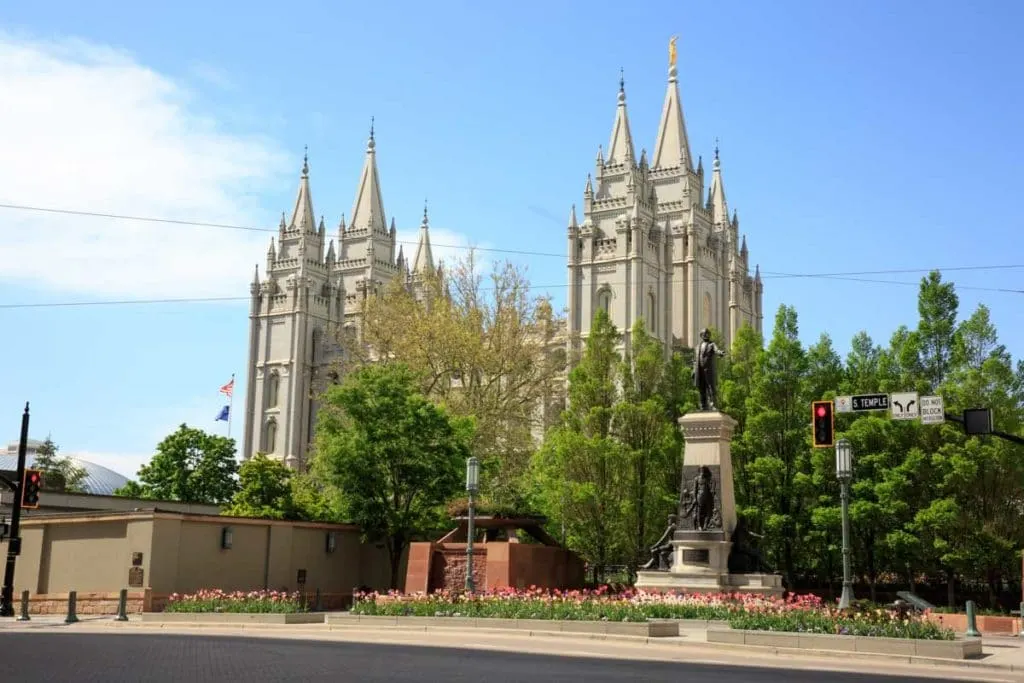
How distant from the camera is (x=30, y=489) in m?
31.5

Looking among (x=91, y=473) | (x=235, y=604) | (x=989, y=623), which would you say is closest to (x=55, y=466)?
(x=91, y=473)

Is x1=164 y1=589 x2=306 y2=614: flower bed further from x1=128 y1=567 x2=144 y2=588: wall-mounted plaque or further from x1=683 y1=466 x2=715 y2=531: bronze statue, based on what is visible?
x1=683 y1=466 x2=715 y2=531: bronze statue

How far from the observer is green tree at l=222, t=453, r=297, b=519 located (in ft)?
142

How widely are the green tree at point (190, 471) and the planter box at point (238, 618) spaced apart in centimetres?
4599


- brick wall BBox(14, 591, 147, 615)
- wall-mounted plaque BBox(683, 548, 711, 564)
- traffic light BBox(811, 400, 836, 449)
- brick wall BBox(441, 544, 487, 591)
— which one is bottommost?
brick wall BBox(14, 591, 147, 615)

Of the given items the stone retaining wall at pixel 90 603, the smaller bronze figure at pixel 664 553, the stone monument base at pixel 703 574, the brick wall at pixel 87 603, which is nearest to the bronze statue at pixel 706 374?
the smaller bronze figure at pixel 664 553

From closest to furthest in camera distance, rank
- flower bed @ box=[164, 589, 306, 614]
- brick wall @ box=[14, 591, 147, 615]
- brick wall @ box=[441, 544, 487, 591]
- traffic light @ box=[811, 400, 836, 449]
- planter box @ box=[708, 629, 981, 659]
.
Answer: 1. planter box @ box=[708, 629, 981, 659]
2. traffic light @ box=[811, 400, 836, 449]
3. flower bed @ box=[164, 589, 306, 614]
4. brick wall @ box=[14, 591, 147, 615]
5. brick wall @ box=[441, 544, 487, 591]

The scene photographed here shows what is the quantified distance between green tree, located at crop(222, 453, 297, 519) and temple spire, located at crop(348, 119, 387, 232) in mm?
61279

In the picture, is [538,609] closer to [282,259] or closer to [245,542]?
[245,542]

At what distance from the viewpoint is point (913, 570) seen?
36688 millimetres

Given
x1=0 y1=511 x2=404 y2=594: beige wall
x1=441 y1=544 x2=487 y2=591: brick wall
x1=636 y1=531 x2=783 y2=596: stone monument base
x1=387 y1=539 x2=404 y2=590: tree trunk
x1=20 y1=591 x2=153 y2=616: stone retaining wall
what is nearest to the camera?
x1=636 y1=531 x2=783 y2=596: stone monument base

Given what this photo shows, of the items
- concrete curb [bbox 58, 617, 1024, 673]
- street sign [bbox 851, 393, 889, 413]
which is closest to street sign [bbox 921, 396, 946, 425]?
street sign [bbox 851, 393, 889, 413]

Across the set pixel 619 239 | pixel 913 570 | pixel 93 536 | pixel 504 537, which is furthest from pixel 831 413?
pixel 619 239

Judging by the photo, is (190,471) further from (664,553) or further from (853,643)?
(853,643)
